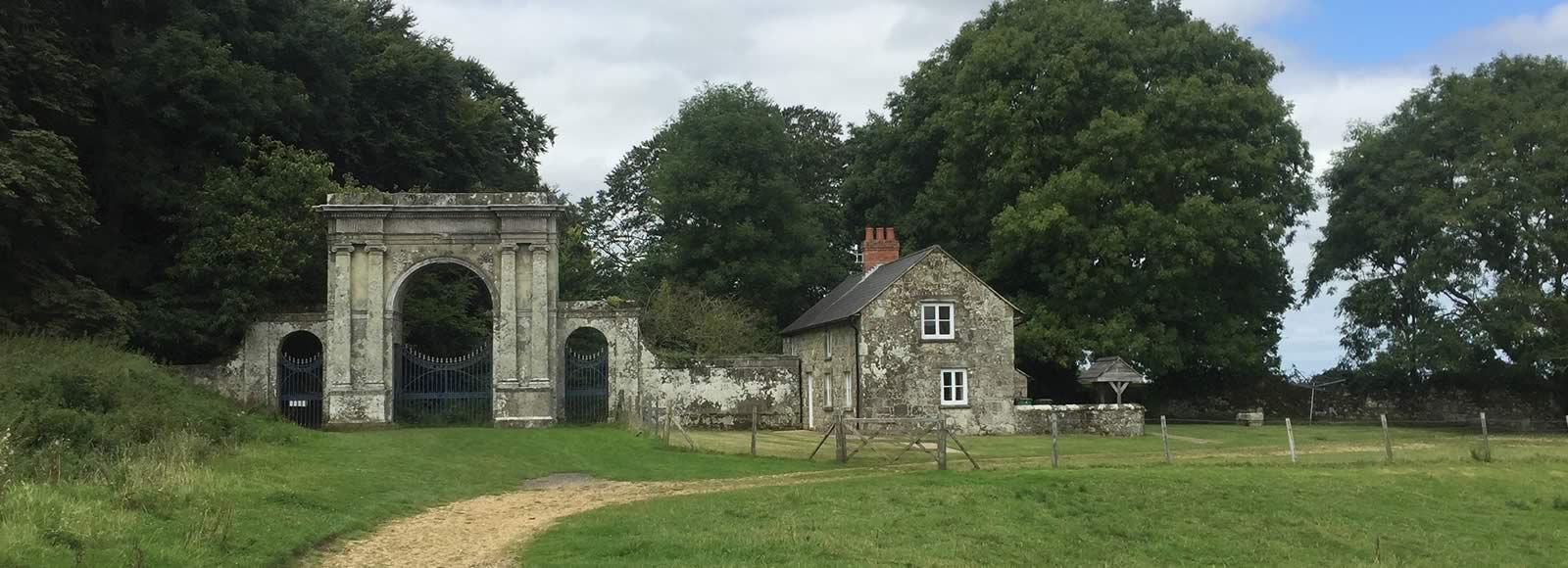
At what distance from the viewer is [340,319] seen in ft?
109

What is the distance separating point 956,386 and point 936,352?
1.14 meters

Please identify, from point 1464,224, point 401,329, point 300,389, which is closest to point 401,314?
point 401,329

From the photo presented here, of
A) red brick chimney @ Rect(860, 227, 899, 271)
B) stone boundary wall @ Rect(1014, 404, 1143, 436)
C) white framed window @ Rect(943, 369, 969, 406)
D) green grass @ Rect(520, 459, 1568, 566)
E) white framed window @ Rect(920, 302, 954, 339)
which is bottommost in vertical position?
green grass @ Rect(520, 459, 1568, 566)

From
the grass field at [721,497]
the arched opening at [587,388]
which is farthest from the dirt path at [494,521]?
the arched opening at [587,388]

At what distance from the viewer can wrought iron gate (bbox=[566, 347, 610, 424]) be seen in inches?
1395

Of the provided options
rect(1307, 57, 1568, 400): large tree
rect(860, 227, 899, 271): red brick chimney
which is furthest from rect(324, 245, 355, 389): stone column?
rect(1307, 57, 1568, 400): large tree

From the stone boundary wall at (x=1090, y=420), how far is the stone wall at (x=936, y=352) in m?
0.54

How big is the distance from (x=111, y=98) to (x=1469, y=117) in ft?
146

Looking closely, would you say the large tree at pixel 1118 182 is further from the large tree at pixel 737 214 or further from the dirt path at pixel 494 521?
the dirt path at pixel 494 521

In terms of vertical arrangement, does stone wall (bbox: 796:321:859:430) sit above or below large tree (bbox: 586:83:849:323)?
below

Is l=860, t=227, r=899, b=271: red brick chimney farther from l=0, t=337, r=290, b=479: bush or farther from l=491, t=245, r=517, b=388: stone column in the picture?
l=0, t=337, r=290, b=479: bush

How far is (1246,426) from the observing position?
1661 inches

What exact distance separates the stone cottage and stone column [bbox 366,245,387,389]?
507 inches

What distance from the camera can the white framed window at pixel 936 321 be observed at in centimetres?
3547
